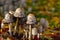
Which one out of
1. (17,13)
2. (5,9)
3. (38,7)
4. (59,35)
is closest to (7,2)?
(5,9)

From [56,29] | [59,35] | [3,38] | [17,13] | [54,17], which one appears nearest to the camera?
[17,13]

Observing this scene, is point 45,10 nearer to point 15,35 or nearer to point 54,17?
point 54,17

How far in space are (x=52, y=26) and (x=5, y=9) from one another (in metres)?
2.87

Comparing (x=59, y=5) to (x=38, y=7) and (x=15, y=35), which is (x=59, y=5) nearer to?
(x=38, y=7)

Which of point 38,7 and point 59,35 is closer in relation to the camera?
point 59,35

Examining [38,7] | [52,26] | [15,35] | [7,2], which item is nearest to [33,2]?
[38,7]

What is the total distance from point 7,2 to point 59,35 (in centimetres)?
432

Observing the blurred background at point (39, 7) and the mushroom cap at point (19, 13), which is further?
the blurred background at point (39, 7)

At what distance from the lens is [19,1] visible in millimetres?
15125

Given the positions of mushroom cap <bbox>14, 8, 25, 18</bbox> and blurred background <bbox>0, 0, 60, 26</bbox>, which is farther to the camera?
blurred background <bbox>0, 0, 60, 26</bbox>

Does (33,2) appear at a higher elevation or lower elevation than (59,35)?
higher

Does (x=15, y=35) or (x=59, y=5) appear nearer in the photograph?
(x=15, y=35)

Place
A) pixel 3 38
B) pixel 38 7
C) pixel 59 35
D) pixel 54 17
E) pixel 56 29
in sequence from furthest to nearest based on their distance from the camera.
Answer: pixel 38 7 < pixel 54 17 < pixel 56 29 < pixel 59 35 < pixel 3 38

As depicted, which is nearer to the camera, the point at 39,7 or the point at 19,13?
the point at 19,13
